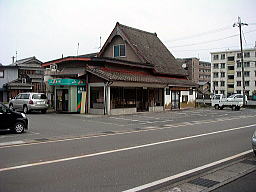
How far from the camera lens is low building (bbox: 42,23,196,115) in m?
24.7

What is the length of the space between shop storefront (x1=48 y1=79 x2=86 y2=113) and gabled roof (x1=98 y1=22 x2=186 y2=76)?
9.21 metres

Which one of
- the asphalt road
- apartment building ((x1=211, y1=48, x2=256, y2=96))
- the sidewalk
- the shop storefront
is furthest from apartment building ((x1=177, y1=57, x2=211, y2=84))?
the sidewalk

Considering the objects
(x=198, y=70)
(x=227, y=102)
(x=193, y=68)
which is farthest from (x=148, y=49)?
(x=198, y=70)

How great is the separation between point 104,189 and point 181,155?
379 cm

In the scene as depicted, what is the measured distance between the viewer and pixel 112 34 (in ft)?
110

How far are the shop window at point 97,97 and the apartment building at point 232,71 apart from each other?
199ft

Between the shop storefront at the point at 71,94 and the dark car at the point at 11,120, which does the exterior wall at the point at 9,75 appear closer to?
the shop storefront at the point at 71,94

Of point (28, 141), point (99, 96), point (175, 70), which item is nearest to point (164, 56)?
point (175, 70)

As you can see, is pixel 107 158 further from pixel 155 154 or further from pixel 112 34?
pixel 112 34

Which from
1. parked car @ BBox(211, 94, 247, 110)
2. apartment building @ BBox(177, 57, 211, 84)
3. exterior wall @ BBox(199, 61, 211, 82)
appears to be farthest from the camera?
exterior wall @ BBox(199, 61, 211, 82)

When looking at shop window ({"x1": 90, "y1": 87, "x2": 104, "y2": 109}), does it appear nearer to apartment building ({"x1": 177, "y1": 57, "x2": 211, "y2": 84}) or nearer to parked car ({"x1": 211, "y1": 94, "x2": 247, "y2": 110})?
parked car ({"x1": 211, "y1": 94, "x2": 247, "y2": 110})

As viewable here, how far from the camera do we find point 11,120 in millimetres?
12766

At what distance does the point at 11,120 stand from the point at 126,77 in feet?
46.6

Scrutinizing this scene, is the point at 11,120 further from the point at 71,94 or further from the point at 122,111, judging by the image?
the point at 122,111
